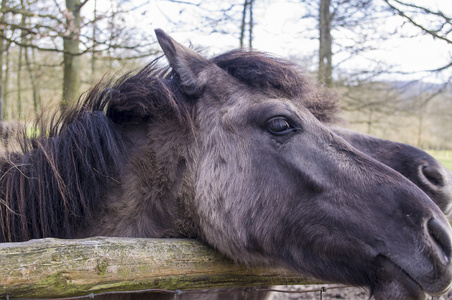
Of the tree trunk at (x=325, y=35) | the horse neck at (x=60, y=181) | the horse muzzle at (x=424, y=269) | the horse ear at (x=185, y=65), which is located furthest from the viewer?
the tree trunk at (x=325, y=35)

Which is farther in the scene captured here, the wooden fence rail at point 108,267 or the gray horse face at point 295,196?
the gray horse face at point 295,196

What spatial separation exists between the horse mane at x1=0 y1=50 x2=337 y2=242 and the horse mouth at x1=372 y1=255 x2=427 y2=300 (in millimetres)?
1197

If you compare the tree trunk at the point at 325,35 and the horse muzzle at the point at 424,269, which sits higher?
the tree trunk at the point at 325,35

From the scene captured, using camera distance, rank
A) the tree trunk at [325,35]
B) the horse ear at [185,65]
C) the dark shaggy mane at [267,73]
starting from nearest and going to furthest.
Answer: the horse ear at [185,65], the dark shaggy mane at [267,73], the tree trunk at [325,35]

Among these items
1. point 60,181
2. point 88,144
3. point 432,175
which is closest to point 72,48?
point 88,144

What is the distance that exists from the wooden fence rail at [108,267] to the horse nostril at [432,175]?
1599mm

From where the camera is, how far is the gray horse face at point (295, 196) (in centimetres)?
166

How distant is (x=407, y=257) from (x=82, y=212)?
5.84 feet

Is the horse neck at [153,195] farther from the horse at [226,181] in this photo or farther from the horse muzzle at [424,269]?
the horse muzzle at [424,269]

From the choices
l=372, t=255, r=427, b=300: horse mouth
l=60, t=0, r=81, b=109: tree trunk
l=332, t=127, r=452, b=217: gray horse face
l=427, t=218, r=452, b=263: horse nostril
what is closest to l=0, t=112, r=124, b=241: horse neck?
l=372, t=255, r=427, b=300: horse mouth

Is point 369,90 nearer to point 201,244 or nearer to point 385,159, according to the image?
point 385,159

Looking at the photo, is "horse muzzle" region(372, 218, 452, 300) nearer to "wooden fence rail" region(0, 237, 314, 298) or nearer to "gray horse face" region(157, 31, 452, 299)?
"gray horse face" region(157, 31, 452, 299)

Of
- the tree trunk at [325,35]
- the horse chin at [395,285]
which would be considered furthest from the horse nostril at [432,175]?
the tree trunk at [325,35]

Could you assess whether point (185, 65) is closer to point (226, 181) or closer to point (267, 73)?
point (267, 73)
